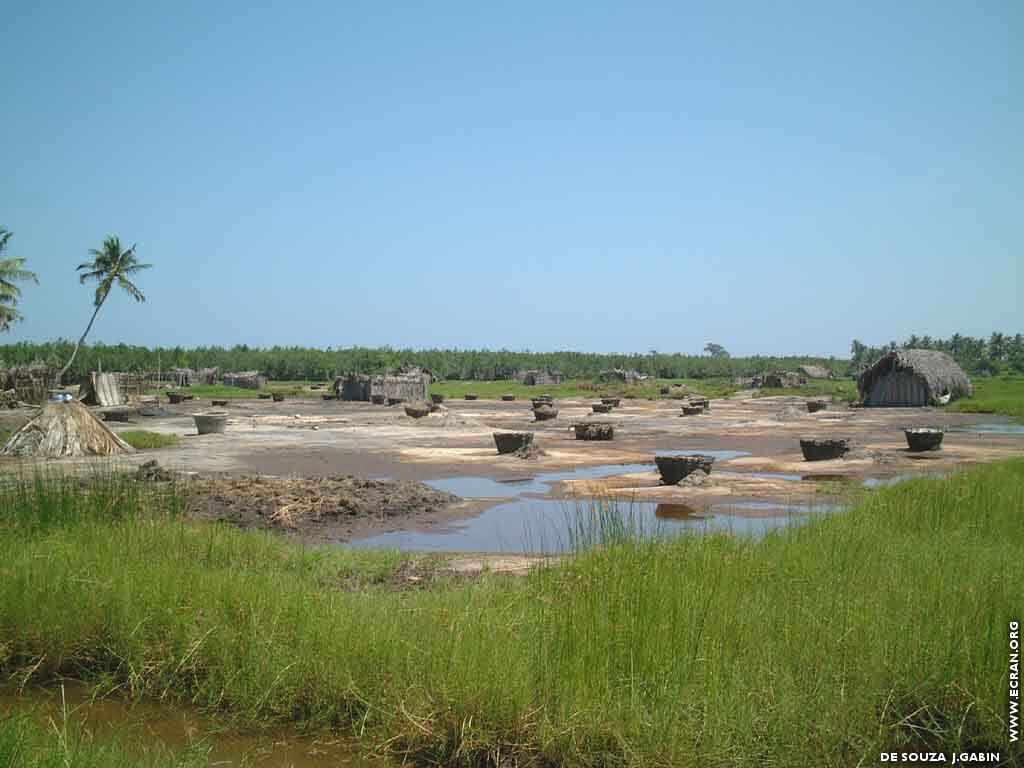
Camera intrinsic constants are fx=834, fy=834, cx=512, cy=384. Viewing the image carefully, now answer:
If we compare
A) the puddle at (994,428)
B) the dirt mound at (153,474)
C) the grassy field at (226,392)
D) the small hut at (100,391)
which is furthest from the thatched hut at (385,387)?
the dirt mound at (153,474)

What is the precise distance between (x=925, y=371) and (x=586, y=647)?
38118mm

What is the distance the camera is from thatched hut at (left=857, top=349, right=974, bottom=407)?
125ft

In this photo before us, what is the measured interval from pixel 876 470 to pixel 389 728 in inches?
555

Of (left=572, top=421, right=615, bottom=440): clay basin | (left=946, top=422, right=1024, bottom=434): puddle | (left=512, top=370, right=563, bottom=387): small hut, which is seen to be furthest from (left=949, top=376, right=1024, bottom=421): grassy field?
(left=512, top=370, right=563, bottom=387): small hut

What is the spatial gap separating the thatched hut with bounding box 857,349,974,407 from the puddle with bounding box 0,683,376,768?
1511 inches

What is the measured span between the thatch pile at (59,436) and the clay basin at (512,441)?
29.4 ft

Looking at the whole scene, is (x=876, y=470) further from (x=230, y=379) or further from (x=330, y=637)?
(x=230, y=379)

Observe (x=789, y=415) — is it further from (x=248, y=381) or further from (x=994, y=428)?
(x=248, y=381)

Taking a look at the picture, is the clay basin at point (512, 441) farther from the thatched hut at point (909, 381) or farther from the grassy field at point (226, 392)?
the grassy field at point (226, 392)

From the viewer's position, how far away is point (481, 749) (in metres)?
4.51

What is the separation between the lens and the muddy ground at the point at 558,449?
14.2 meters

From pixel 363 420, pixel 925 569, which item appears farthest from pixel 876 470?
pixel 363 420

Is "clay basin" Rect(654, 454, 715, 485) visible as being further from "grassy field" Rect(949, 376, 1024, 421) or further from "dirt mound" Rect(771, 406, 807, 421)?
"grassy field" Rect(949, 376, 1024, 421)

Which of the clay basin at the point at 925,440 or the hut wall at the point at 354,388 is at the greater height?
the hut wall at the point at 354,388
